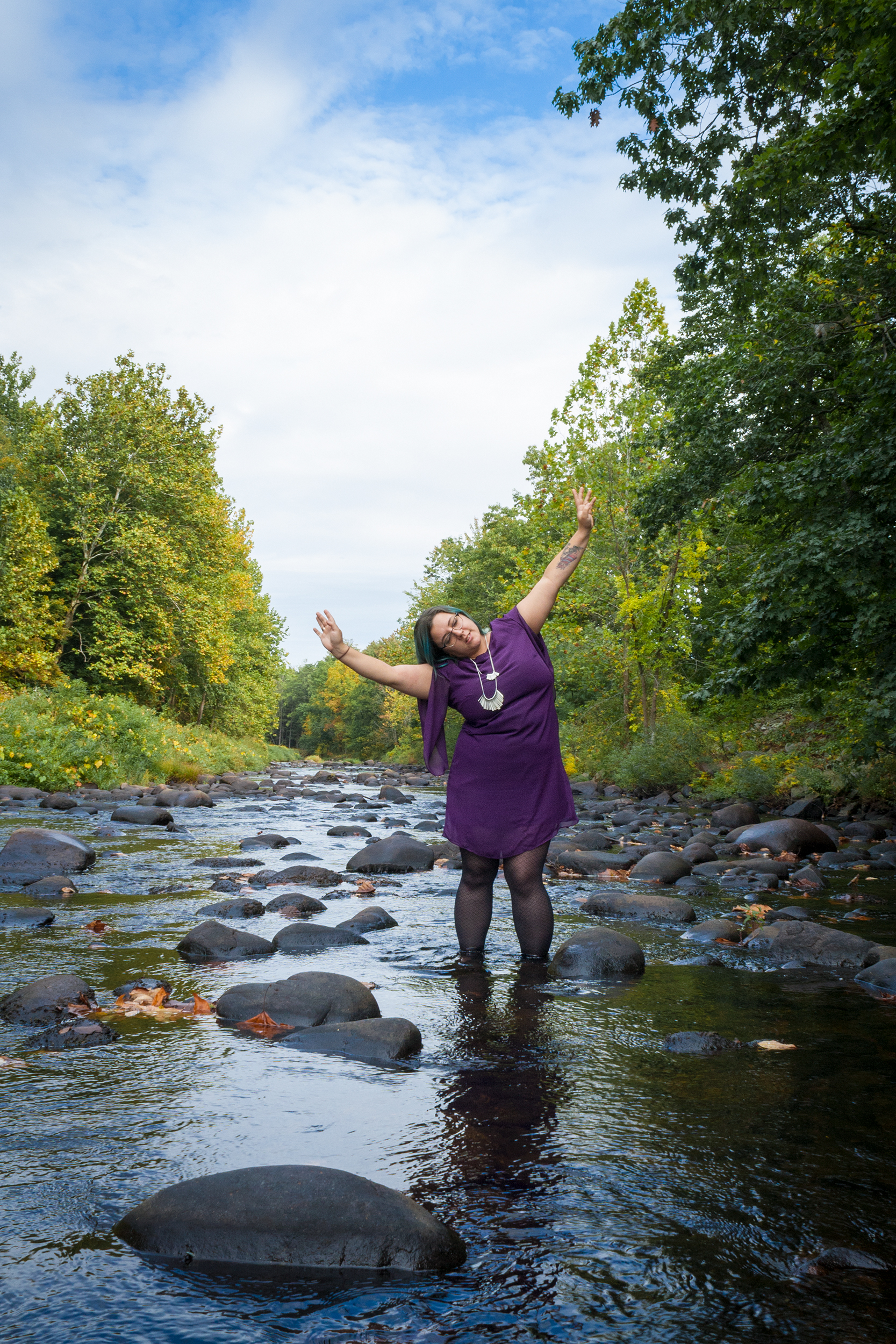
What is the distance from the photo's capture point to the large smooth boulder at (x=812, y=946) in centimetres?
588

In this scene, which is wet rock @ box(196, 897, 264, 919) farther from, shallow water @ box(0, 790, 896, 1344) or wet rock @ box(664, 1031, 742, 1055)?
wet rock @ box(664, 1031, 742, 1055)

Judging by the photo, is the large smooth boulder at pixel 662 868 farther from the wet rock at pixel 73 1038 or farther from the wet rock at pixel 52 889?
the wet rock at pixel 73 1038

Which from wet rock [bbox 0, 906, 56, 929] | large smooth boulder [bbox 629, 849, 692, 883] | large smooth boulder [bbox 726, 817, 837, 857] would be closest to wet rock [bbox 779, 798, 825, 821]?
large smooth boulder [bbox 726, 817, 837, 857]

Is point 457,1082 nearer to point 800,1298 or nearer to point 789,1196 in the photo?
point 789,1196

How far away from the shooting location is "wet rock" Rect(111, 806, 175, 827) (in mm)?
14844

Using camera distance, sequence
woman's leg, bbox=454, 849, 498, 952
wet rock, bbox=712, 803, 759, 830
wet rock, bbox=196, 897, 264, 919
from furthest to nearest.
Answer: wet rock, bbox=712, 803, 759, 830
wet rock, bbox=196, 897, 264, 919
woman's leg, bbox=454, 849, 498, 952

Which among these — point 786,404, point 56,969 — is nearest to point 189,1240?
point 56,969

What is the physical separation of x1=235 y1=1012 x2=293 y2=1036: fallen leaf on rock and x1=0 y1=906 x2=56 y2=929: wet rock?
2.75 m

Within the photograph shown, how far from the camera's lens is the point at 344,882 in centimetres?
931

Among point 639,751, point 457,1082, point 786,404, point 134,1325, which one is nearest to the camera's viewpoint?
point 134,1325

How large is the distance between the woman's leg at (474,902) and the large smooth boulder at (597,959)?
500mm

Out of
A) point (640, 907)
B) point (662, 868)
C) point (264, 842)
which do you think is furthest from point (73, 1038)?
point (264, 842)

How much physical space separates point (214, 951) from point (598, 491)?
2055 centimetres

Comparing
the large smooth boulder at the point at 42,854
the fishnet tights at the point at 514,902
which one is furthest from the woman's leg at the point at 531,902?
the large smooth boulder at the point at 42,854
